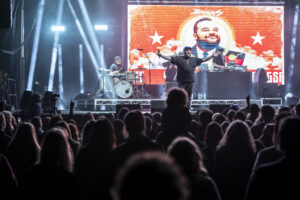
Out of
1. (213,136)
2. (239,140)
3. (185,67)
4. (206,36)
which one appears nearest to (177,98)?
(213,136)

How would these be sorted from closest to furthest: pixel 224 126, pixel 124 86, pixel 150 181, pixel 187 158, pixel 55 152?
pixel 150 181 → pixel 187 158 → pixel 55 152 → pixel 224 126 → pixel 124 86

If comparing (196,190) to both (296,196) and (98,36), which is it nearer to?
(296,196)

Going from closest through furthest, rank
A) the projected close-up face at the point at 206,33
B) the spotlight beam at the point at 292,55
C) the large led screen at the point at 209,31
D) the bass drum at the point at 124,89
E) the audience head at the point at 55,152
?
the audience head at the point at 55,152, the bass drum at the point at 124,89, the large led screen at the point at 209,31, the projected close-up face at the point at 206,33, the spotlight beam at the point at 292,55

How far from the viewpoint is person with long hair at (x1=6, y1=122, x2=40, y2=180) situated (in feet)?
12.4

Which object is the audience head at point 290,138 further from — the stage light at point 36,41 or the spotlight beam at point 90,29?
the stage light at point 36,41

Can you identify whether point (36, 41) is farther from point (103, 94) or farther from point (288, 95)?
point (288, 95)

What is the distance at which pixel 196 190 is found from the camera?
6.92ft

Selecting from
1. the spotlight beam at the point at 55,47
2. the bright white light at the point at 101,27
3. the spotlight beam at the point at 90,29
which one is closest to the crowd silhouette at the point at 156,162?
the bright white light at the point at 101,27

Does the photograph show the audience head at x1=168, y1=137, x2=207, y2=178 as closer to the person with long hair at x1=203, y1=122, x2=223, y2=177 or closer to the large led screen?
the person with long hair at x1=203, y1=122, x2=223, y2=177

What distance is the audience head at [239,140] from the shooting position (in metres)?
3.79

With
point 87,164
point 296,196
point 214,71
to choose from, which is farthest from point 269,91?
point 296,196

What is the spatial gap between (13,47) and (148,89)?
5787 mm

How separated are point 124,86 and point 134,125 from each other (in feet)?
37.5

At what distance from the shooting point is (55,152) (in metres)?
2.46
